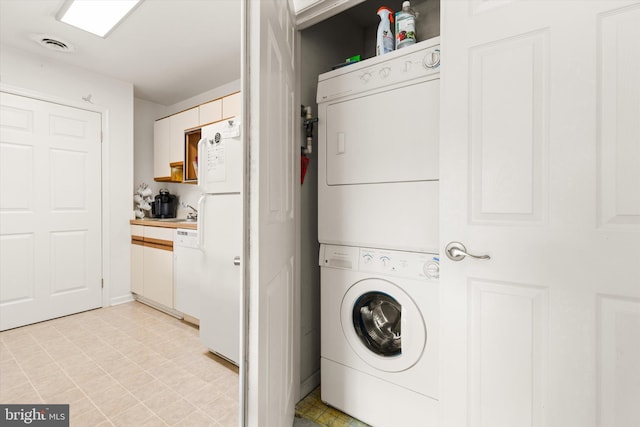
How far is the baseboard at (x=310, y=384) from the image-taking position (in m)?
1.63

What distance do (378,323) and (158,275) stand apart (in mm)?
2417

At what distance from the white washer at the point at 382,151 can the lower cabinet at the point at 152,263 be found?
1994mm

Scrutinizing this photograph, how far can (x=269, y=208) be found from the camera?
1003 millimetres

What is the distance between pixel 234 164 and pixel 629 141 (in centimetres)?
182

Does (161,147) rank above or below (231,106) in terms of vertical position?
below

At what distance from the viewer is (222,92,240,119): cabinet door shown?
8.87ft

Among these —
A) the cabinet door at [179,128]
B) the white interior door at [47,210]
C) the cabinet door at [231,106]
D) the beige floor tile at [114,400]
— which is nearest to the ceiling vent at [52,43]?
the white interior door at [47,210]

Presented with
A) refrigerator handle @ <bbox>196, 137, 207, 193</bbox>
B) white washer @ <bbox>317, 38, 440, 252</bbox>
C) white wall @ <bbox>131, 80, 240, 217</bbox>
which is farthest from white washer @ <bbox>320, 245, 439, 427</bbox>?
white wall @ <bbox>131, 80, 240, 217</bbox>

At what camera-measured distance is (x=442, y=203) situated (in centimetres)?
112

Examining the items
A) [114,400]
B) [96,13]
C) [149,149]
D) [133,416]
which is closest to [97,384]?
[114,400]

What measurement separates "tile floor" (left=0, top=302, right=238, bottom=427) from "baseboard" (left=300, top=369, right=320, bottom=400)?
14.6 inches

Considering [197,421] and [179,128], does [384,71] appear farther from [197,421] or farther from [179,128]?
[179,128]

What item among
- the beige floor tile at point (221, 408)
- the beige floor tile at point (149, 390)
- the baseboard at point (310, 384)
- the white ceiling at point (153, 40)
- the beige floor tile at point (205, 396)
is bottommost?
the beige floor tile at point (221, 408)

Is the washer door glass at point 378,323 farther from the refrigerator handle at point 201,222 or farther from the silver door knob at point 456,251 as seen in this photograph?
the refrigerator handle at point 201,222
